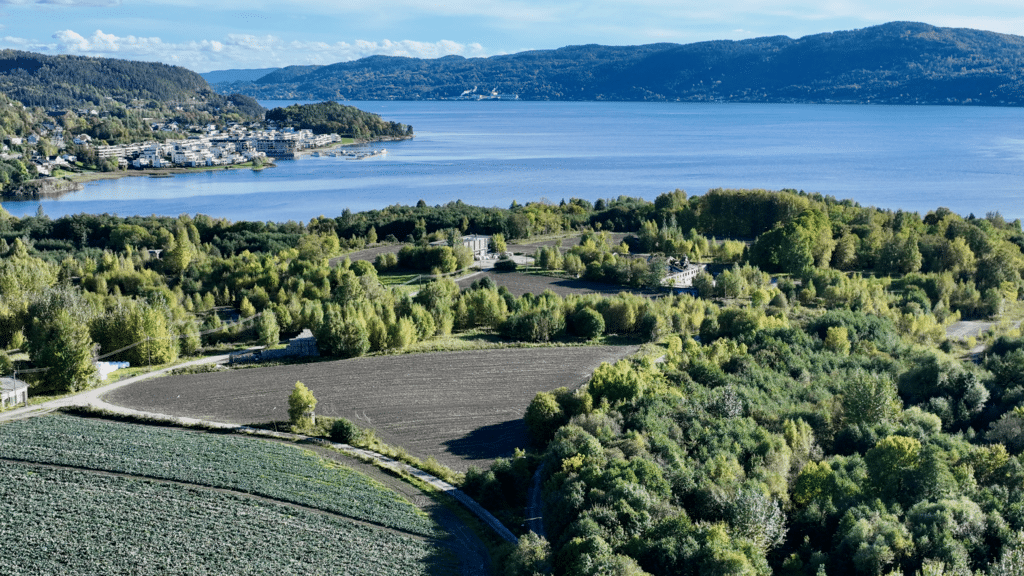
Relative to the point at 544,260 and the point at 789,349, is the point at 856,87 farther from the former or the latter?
the point at 789,349

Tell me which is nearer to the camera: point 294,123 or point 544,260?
point 544,260

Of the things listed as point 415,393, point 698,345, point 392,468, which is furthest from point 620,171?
point 392,468

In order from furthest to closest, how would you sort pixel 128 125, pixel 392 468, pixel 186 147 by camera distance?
pixel 128 125 < pixel 186 147 < pixel 392 468

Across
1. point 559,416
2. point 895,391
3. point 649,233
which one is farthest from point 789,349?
point 649,233

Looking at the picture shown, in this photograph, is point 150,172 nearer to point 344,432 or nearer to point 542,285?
point 542,285

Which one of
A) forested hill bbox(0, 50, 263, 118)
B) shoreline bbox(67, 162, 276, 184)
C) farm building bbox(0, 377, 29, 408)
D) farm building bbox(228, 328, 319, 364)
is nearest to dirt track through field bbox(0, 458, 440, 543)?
farm building bbox(0, 377, 29, 408)

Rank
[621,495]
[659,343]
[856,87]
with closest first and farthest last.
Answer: [621,495] → [659,343] → [856,87]

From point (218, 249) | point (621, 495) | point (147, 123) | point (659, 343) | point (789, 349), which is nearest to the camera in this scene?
point (621, 495)
